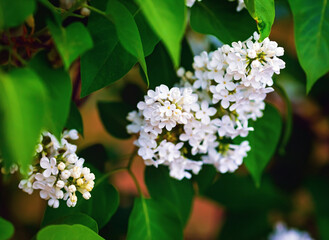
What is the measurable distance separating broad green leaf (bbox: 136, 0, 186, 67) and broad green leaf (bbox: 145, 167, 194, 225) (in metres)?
0.40

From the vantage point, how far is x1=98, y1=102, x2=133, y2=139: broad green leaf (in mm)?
864

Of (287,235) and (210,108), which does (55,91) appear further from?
(287,235)

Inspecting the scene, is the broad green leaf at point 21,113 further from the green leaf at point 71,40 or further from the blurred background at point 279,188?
the blurred background at point 279,188

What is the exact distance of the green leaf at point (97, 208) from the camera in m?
0.68

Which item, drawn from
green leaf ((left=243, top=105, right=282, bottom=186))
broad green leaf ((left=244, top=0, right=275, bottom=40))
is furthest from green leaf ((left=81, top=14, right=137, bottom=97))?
green leaf ((left=243, top=105, right=282, bottom=186))

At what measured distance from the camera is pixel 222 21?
703mm

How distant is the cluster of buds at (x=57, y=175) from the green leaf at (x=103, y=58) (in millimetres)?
106

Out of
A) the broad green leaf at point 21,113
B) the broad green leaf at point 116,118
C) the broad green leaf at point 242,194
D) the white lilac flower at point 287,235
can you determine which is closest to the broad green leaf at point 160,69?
the broad green leaf at point 116,118

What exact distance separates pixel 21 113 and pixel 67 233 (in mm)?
231

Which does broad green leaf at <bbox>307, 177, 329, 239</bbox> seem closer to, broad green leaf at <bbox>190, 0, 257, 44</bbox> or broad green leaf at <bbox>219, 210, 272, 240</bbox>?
broad green leaf at <bbox>219, 210, 272, 240</bbox>

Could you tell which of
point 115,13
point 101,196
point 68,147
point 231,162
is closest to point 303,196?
point 231,162

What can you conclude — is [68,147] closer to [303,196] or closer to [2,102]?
[2,102]

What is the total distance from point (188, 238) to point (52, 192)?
1.42 metres

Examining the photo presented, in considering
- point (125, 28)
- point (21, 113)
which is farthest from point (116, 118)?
point (21, 113)
